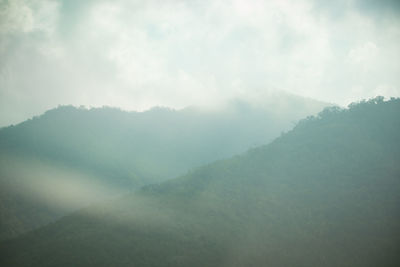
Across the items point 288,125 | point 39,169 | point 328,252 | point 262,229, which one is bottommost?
point 328,252

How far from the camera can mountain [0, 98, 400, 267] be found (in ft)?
67.9

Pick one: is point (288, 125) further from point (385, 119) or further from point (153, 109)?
point (153, 109)

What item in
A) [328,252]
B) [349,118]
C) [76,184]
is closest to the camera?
[328,252]

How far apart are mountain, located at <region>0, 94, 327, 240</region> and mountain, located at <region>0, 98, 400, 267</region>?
72.2 feet

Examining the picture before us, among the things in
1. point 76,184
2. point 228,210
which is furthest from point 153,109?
point 228,210

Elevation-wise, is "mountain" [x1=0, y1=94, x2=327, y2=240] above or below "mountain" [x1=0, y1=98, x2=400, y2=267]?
above

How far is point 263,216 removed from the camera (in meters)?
28.8

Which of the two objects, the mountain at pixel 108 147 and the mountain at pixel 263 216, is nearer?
the mountain at pixel 263 216

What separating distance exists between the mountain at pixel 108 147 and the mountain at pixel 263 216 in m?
22.0

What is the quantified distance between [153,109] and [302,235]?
7334 centimetres

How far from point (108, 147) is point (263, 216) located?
55116 millimetres

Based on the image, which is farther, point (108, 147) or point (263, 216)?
point (108, 147)

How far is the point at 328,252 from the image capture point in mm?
20250

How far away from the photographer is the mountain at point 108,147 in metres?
49.3
